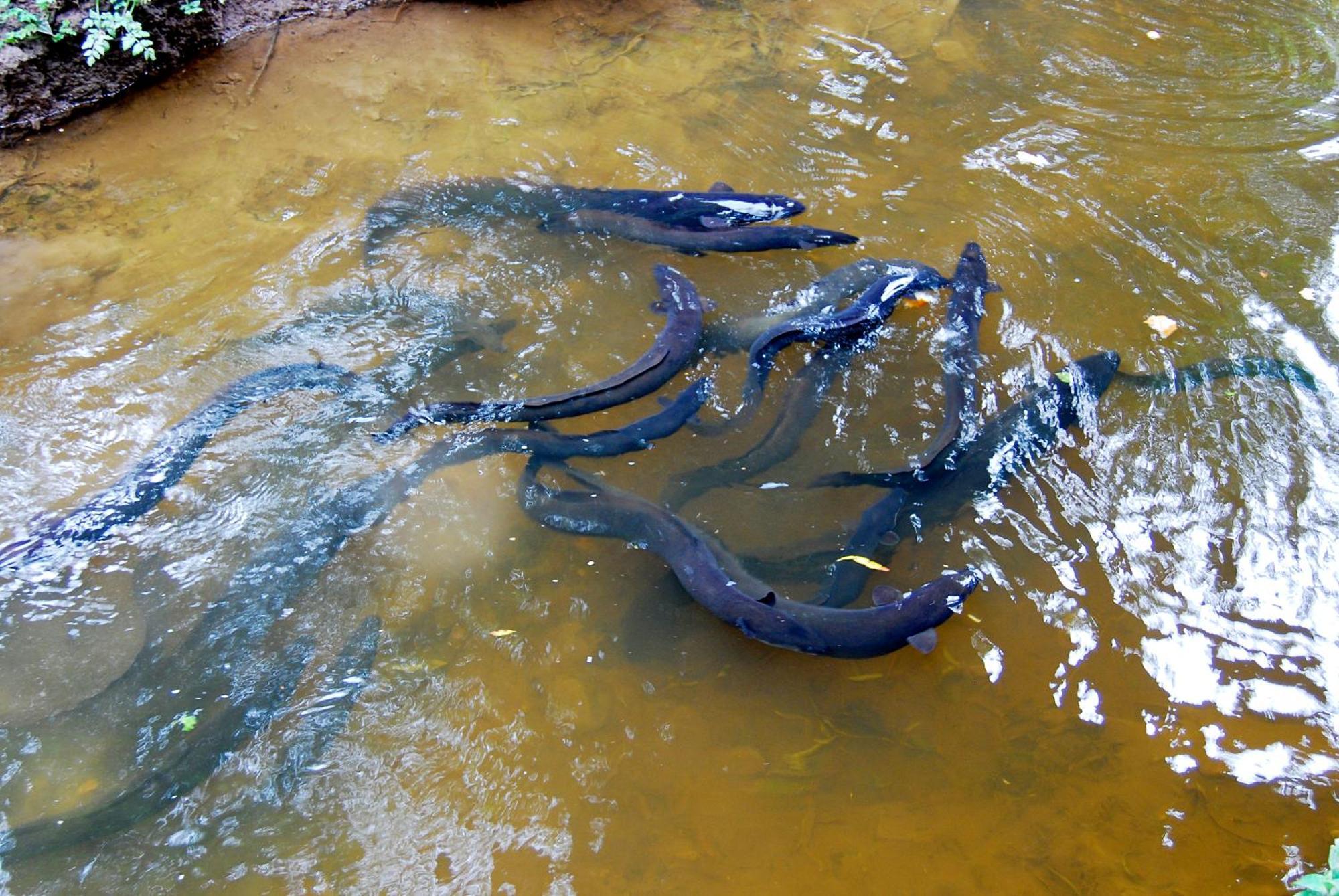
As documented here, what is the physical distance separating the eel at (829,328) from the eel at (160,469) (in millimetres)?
2211

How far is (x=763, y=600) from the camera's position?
10.8ft

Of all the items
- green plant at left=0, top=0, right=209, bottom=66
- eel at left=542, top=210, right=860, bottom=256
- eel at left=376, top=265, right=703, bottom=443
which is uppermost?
green plant at left=0, top=0, right=209, bottom=66

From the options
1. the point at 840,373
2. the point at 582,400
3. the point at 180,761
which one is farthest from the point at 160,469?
the point at 840,373

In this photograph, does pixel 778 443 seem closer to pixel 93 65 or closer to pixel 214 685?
pixel 214 685

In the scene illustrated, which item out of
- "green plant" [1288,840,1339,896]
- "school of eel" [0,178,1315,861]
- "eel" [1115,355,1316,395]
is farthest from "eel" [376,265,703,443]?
"green plant" [1288,840,1339,896]

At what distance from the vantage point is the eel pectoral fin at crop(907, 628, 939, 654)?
10.6ft

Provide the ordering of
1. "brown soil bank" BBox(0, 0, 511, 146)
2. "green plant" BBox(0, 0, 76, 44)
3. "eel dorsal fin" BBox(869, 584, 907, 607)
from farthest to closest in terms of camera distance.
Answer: "brown soil bank" BBox(0, 0, 511, 146) → "green plant" BBox(0, 0, 76, 44) → "eel dorsal fin" BBox(869, 584, 907, 607)

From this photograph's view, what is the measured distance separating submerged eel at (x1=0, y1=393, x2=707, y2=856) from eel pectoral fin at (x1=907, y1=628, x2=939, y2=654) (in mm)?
2328

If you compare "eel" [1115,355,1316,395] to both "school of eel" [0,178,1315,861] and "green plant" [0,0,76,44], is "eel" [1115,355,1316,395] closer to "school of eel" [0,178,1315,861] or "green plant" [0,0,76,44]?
"school of eel" [0,178,1315,861]

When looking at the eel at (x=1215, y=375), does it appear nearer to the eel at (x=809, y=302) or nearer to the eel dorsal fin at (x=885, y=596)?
the eel at (x=809, y=302)

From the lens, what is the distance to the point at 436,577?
11.5 ft

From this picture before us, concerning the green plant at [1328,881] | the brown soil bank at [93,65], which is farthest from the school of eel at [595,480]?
the brown soil bank at [93,65]

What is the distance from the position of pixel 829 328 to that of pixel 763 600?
196cm

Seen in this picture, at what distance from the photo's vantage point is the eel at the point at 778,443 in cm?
393
